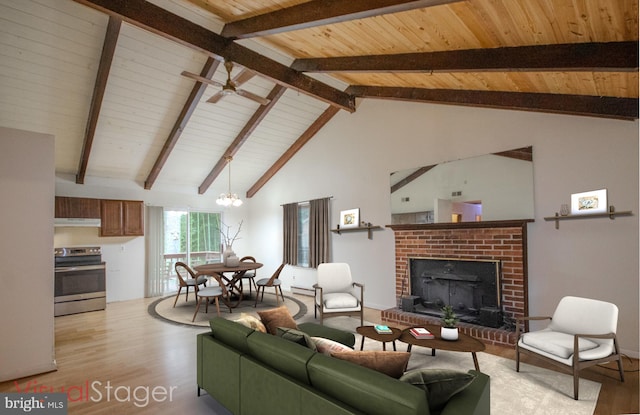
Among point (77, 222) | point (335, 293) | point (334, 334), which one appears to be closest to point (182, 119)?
point (77, 222)

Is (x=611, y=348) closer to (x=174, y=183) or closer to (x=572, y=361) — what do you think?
(x=572, y=361)

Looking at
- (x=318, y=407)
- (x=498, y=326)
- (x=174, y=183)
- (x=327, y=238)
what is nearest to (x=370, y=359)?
(x=318, y=407)

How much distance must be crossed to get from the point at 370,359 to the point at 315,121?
19.6 ft

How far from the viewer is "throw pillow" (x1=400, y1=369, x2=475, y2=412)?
1650 mm

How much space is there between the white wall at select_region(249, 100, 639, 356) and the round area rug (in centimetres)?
121

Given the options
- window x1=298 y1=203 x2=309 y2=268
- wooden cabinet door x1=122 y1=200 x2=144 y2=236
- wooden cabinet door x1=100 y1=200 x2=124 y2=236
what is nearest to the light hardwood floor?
wooden cabinet door x1=100 y1=200 x2=124 y2=236

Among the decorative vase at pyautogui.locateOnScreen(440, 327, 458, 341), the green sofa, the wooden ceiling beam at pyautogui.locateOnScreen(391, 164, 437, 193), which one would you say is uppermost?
the wooden ceiling beam at pyautogui.locateOnScreen(391, 164, 437, 193)

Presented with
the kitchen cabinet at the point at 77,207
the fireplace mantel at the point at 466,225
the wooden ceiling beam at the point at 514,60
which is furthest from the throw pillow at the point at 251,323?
the kitchen cabinet at the point at 77,207

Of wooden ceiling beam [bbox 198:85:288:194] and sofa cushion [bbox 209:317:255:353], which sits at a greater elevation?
wooden ceiling beam [bbox 198:85:288:194]

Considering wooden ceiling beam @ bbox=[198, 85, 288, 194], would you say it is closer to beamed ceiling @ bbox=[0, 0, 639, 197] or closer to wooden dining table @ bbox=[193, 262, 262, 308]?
beamed ceiling @ bbox=[0, 0, 639, 197]

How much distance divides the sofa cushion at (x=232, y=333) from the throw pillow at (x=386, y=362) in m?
0.93

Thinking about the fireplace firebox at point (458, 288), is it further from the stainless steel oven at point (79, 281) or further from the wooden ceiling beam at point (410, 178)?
the stainless steel oven at point (79, 281)

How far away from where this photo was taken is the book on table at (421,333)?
3252 mm

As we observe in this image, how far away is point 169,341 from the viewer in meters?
4.33
